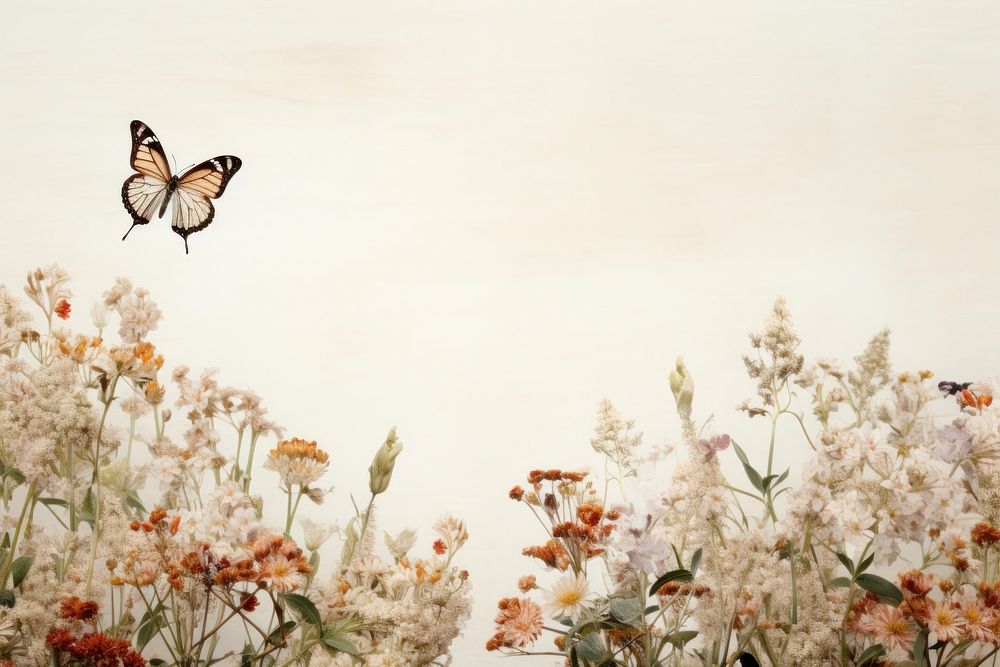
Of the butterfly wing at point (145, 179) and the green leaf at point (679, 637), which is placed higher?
the butterfly wing at point (145, 179)

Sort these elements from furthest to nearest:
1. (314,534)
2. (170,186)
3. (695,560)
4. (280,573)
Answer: (170,186), (314,534), (695,560), (280,573)

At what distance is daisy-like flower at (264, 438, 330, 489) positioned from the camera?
3.39 feet

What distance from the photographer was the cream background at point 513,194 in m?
1.33

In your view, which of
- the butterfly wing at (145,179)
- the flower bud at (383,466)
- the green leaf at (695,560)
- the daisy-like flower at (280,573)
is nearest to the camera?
the daisy-like flower at (280,573)

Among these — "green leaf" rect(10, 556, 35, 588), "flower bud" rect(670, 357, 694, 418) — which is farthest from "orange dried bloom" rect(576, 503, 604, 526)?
"green leaf" rect(10, 556, 35, 588)

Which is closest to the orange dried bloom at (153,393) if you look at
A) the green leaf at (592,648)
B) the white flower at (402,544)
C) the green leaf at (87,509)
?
the green leaf at (87,509)

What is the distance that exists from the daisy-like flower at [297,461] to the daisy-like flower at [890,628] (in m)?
0.65

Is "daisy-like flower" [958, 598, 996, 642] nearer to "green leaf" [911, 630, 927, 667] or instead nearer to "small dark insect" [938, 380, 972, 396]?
"green leaf" [911, 630, 927, 667]

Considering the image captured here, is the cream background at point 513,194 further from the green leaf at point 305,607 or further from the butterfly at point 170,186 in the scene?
the green leaf at point 305,607

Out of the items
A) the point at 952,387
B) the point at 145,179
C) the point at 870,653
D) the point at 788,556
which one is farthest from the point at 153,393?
the point at 952,387

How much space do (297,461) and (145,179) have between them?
0.55 metres

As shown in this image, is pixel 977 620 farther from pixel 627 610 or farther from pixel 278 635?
pixel 278 635

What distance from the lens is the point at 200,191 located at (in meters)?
1.31

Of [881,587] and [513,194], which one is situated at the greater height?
[513,194]
